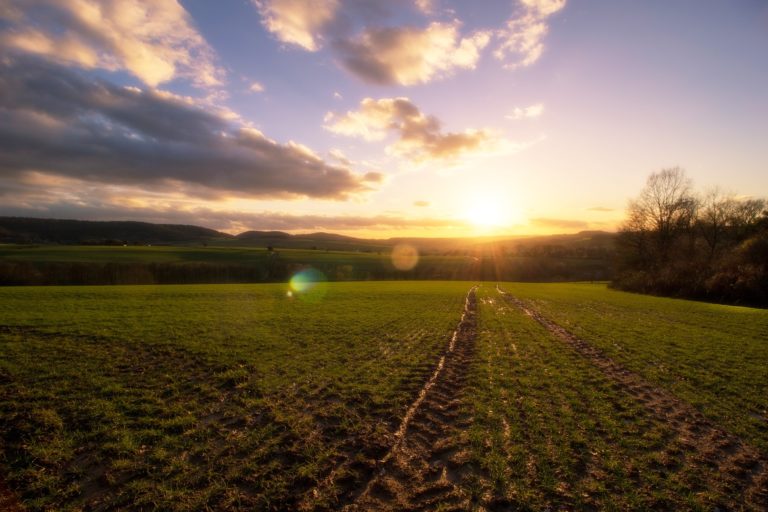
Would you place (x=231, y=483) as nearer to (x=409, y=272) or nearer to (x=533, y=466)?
(x=533, y=466)

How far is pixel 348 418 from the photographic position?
9242 millimetres

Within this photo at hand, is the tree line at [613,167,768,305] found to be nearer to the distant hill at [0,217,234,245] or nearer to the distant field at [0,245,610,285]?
the distant field at [0,245,610,285]

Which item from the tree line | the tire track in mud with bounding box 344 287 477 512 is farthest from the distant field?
the tire track in mud with bounding box 344 287 477 512

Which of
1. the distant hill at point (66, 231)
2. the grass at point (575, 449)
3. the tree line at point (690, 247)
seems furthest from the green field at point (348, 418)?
the distant hill at point (66, 231)

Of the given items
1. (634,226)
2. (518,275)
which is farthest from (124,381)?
(518,275)

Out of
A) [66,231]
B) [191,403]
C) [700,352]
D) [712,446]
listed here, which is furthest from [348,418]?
[66,231]

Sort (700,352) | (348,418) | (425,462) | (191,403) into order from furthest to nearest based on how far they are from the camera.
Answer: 1. (700,352)
2. (191,403)
3. (348,418)
4. (425,462)

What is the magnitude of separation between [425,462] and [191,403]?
6514 millimetres

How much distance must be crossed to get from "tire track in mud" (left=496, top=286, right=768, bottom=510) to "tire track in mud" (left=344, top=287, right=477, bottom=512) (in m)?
4.55

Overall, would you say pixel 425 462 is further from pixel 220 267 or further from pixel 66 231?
pixel 66 231

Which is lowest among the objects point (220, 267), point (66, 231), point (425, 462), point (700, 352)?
point (220, 267)

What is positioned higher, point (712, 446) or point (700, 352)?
point (712, 446)

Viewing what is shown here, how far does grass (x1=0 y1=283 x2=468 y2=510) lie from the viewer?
6.34 meters

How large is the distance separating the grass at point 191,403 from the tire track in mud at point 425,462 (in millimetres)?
499
